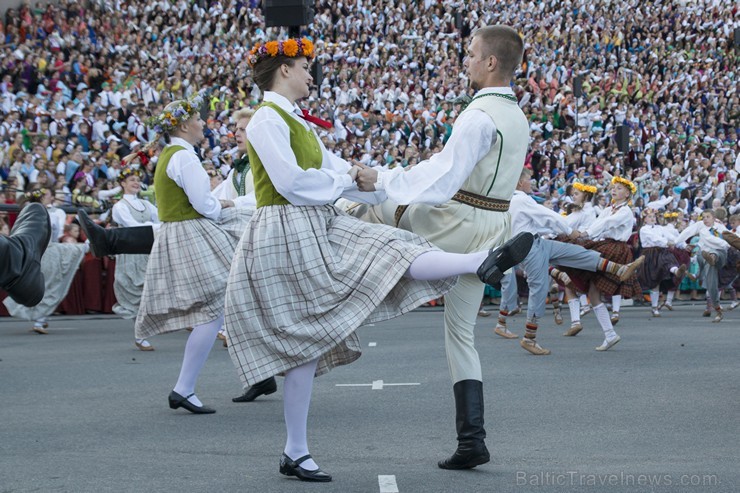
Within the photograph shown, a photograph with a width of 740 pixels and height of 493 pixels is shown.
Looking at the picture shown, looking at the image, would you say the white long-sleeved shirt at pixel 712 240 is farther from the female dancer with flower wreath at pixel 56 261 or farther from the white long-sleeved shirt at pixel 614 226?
the female dancer with flower wreath at pixel 56 261

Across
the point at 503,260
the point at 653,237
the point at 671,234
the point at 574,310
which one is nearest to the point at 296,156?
the point at 503,260

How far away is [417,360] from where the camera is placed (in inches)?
362

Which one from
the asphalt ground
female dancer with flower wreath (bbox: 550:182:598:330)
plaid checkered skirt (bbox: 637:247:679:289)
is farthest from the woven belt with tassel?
plaid checkered skirt (bbox: 637:247:679:289)

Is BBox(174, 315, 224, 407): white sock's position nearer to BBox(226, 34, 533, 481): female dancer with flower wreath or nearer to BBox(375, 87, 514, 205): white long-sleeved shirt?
BBox(226, 34, 533, 481): female dancer with flower wreath

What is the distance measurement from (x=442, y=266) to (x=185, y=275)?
111 inches

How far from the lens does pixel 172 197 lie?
6.94 metres

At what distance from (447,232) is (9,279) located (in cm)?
185

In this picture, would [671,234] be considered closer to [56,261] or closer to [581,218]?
[581,218]

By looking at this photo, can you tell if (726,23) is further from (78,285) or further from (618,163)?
(78,285)

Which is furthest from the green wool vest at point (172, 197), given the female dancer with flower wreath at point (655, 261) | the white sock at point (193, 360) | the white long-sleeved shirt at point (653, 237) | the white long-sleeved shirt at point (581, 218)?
the white long-sleeved shirt at point (653, 237)

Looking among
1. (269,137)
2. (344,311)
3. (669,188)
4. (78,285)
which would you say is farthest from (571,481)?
(669,188)

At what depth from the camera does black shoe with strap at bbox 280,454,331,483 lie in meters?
4.49

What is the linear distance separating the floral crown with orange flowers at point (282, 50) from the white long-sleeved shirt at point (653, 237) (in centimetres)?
1345

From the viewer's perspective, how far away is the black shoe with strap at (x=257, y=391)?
275 inches
